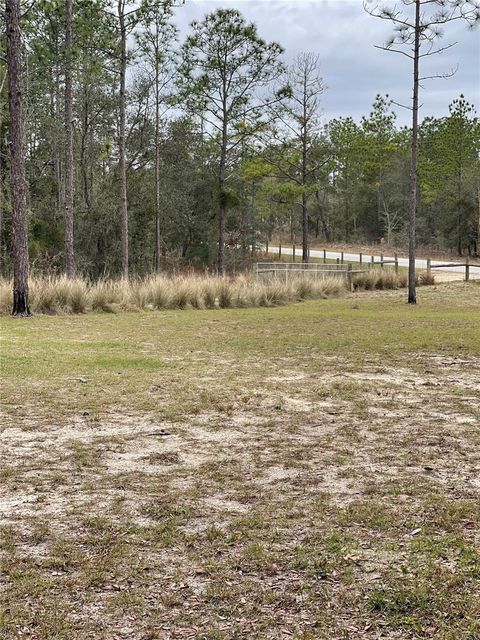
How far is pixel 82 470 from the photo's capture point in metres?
3.52

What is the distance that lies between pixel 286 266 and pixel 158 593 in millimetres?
19535

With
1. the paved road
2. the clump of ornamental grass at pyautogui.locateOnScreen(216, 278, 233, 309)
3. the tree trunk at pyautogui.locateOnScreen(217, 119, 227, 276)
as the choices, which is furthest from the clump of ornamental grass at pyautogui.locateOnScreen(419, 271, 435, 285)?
the clump of ornamental grass at pyautogui.locateOnScreen(216, 278, 233, 309)

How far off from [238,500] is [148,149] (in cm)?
3060

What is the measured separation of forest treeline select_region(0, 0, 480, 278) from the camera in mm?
20911

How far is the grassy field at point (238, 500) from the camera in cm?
214

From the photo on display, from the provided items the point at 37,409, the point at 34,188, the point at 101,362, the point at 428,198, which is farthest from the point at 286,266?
the point at 428,198

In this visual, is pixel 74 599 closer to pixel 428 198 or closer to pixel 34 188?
pixel 34 188

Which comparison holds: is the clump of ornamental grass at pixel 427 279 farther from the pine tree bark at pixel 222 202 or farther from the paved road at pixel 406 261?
the pine tree bark at pixel 222 202

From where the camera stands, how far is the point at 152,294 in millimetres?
14055

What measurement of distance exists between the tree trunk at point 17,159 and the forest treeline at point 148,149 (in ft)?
16.0

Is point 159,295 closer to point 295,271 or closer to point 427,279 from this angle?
point 295,271

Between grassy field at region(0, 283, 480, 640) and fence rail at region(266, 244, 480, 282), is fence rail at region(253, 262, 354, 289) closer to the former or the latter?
fence rail at region(266, 244, 480, 282)

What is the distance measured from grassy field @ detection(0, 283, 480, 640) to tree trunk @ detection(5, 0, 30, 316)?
5084 millimetres

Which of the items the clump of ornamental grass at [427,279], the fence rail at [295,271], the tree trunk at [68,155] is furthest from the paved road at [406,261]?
the tree trunk at [68,155]
